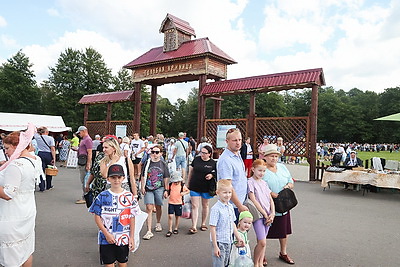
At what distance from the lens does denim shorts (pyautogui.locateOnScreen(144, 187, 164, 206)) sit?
5.15 meters

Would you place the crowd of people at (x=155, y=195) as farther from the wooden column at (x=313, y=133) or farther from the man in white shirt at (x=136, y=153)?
the wooden column at (x=313, y=133)

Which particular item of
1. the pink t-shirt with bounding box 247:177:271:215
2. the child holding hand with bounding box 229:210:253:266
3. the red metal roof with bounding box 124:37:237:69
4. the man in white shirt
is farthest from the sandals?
→ the red metal roof with bounding box 124:37:237:69

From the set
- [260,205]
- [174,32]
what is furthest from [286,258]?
[174,32]

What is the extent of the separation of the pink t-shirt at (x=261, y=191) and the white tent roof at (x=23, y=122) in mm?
22562

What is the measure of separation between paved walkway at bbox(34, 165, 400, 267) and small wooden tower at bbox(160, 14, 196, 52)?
11.0m

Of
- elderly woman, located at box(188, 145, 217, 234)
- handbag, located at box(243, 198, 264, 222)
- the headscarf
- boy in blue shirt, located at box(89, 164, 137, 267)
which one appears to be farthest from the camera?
elderly woman, located at box(188, 145, 217, 234)

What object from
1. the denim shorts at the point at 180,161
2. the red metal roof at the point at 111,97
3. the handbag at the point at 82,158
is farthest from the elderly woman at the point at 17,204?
the red metal roof at the point at 111,97

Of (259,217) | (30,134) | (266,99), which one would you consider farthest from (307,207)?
(266,99)

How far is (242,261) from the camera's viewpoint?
10.1 feet

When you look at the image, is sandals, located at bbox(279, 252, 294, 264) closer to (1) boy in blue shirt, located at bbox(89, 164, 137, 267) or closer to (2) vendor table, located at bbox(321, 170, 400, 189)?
(1) boy in blue shirt, located at bbox(89, 164, 137, 267)

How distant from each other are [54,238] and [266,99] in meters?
53.3

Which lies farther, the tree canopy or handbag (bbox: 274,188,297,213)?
the tree canopy

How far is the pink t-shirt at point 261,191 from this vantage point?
3.71 m

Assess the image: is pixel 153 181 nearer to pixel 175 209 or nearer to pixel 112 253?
pixel 175 209
